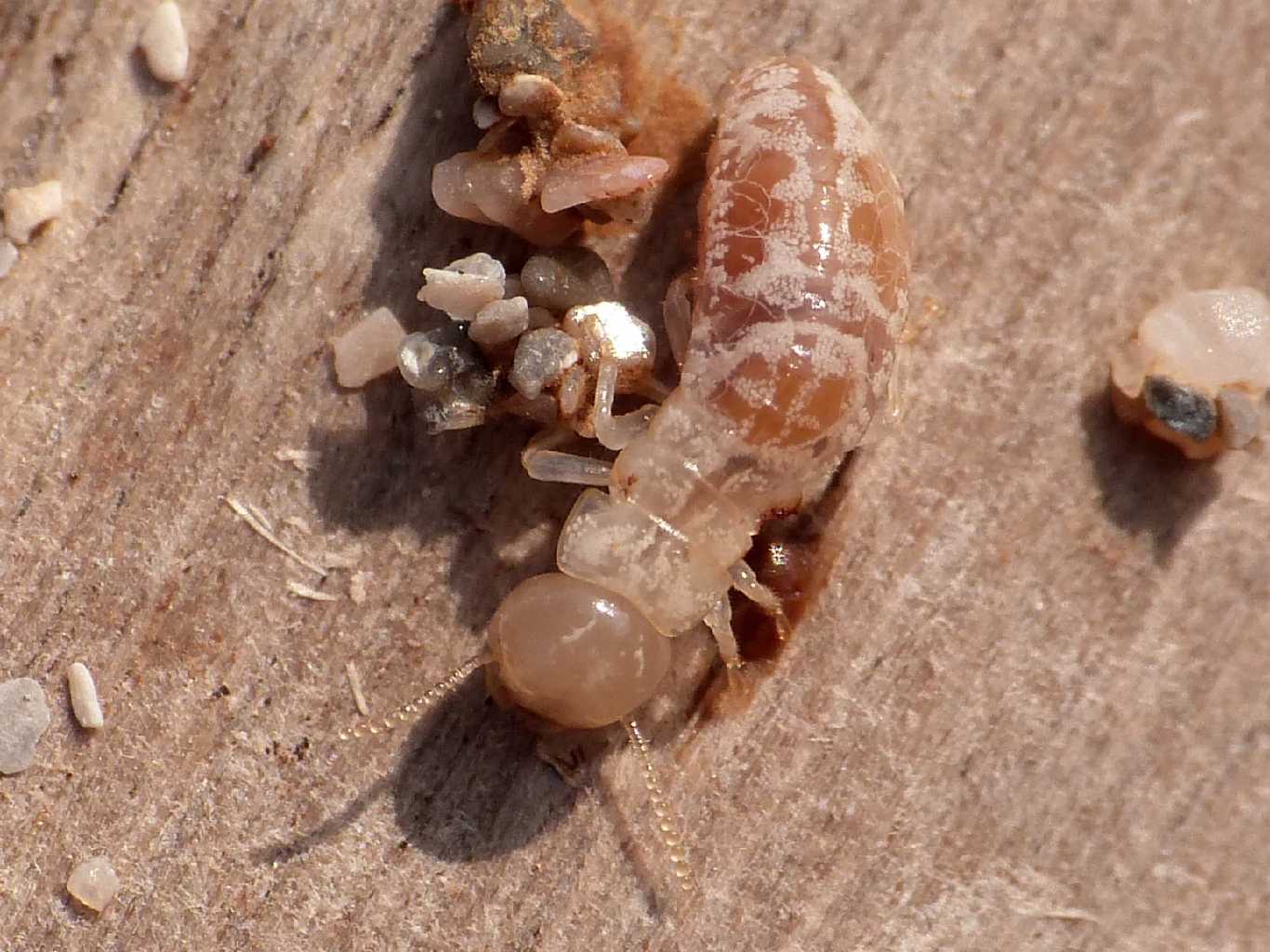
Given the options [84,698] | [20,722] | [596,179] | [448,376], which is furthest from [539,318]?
[20,722]

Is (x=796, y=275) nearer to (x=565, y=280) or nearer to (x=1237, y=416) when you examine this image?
(x=565, y=280)

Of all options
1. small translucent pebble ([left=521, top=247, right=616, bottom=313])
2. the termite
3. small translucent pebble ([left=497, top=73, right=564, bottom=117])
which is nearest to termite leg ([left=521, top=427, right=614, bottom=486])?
the termite

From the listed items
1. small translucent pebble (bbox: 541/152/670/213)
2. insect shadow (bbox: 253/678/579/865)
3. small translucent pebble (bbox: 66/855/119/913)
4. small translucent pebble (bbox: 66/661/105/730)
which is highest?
small translucent pebble (bbox: 541/152/670/213)

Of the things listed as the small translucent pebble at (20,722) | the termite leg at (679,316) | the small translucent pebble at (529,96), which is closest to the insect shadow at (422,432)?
the small translucent pebble at (529,96)

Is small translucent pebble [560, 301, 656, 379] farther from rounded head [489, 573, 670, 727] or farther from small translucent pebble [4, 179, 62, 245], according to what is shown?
small translucent pebble [4, 179, 62, 245]

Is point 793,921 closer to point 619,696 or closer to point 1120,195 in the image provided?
point 619,696

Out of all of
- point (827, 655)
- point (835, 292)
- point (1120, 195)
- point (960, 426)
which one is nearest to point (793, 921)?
point (827, 655)
